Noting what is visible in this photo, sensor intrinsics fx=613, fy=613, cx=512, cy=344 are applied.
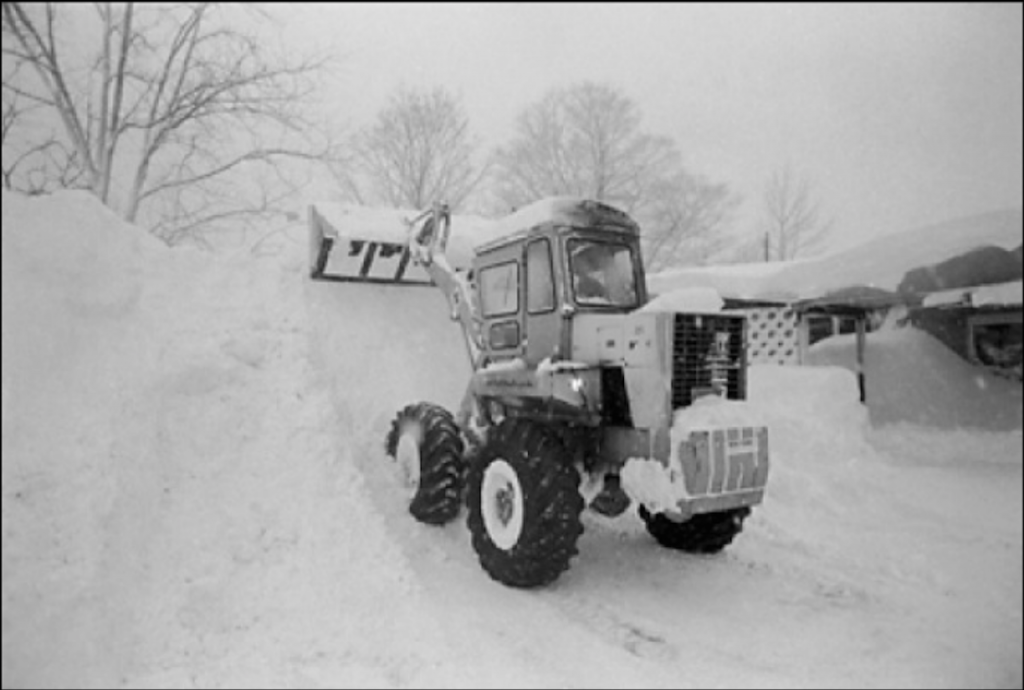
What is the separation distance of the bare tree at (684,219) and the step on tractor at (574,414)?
43cm

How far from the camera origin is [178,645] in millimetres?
3084

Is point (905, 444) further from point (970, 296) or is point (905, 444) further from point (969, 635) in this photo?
point (969, 635)

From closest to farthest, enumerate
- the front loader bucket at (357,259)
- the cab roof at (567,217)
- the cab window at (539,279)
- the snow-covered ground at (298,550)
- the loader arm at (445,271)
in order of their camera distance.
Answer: the snow-covered ground at (298,550) < the cab roof at (567,217) < the cab window at (539,279) < the loader arm at (445,271) < the front loader bucket at (357,259)

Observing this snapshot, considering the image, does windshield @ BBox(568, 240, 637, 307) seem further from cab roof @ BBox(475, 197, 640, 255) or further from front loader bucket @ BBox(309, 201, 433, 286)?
front loader bucket @ BBox(309, 201, 433, 286)

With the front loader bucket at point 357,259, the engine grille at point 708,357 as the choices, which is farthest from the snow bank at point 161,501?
the engine grille at point 708,357

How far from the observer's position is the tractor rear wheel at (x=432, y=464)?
500 cm

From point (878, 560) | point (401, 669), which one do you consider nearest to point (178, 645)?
point (401, 669)

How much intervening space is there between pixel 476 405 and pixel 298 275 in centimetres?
279

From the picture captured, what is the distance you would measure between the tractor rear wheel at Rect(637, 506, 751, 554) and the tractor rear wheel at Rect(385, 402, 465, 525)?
68.2 inches

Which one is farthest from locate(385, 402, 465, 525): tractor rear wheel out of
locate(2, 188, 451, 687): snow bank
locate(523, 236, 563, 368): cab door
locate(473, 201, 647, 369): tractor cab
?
locate(523, 236, 563, 368): cab door

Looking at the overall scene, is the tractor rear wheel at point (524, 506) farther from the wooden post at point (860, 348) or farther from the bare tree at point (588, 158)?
the wooden post at point (860, 348)

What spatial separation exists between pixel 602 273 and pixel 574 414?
1109 mm

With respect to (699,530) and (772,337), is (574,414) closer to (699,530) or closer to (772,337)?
(699,530)

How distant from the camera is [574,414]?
178 inches
